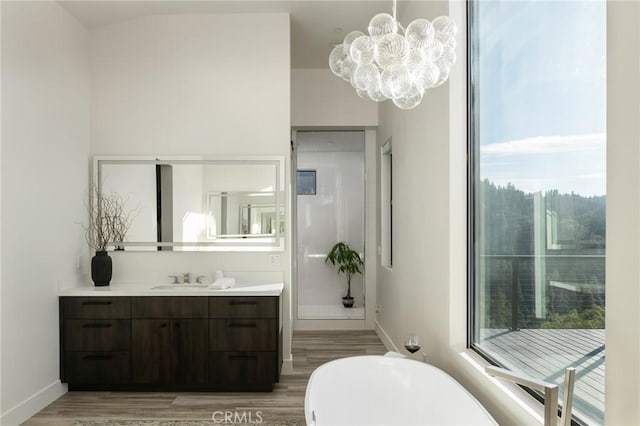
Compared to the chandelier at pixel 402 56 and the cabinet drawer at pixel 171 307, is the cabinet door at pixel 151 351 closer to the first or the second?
the cabinet drawer at pixel 171 307

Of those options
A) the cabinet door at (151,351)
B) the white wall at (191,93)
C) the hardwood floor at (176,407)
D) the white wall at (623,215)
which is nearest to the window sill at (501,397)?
the white wall at (623,215)

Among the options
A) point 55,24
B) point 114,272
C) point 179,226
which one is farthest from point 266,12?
point 114,272

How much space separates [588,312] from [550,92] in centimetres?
80

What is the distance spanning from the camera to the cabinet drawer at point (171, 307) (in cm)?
374

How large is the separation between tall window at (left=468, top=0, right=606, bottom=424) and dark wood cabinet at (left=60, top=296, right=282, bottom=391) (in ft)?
5.62

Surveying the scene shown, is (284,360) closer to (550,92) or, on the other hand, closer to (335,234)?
(335,234)

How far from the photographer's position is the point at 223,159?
4.25m

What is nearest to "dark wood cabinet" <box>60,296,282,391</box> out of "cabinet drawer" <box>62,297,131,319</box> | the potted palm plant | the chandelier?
"cabinet drawer" <box>62,297,131,319</box>

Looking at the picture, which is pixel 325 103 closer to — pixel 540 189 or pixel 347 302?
pixel 347 302

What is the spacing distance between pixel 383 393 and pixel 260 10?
3187 millimetres

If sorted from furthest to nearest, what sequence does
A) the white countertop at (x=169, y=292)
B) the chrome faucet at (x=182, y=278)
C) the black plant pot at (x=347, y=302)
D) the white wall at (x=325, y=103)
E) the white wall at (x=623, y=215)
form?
the black plant pot at (x=347, y=302), the white wall at (x=325, y=103), the chrome faucet at (x=182, y=278), the white countertop at (x=169, y=292), the white wall at (x=623, y=215)

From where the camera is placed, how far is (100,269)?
157 inches

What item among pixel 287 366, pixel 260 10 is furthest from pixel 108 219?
pixel 260 10

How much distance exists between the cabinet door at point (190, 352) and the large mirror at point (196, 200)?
775 mm
